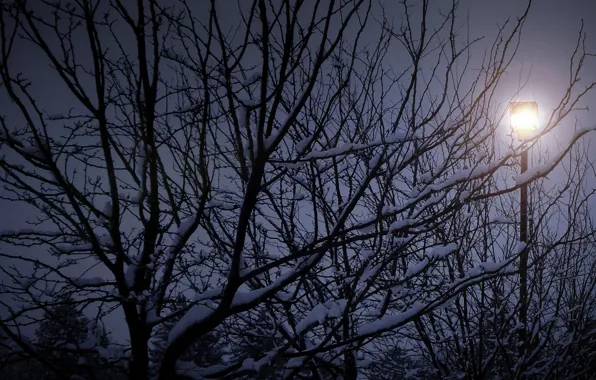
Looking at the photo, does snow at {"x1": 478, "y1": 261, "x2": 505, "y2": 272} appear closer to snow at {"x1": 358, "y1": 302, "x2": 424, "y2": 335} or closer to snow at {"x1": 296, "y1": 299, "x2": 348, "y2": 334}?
snow at {"x1": 358, "y1": 302, "x2": 424, "y2": 335}

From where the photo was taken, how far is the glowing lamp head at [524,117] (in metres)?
3.65

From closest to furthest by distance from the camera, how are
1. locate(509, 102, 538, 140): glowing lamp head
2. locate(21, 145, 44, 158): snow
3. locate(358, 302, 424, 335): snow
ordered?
locate(21, 145, 44, 158): snow → locate(358, 302, 424, 335): snow → locate(509, 102, 538, 140): glowing lamp head

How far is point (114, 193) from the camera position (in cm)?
213

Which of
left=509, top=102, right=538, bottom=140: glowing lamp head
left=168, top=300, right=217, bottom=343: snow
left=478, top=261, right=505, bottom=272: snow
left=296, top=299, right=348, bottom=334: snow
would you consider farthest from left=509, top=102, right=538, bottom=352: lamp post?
left=168, top=300, right=217, bottom=343: snow

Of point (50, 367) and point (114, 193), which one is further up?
point (114, 193)

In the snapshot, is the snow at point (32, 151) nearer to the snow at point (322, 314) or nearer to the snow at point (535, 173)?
the snow at point (322, 314)

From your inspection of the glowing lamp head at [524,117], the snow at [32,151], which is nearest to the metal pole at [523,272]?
the glowing lamp head at [524,117]

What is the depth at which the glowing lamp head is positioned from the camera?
3.65 metres

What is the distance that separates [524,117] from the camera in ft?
12.2

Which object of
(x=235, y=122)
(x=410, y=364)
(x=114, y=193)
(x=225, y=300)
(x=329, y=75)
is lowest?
(x=410, y=364)

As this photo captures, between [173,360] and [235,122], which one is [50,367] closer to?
[173,360]

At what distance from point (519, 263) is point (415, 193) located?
2.18 m

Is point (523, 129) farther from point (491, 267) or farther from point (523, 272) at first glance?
point (491, 267)

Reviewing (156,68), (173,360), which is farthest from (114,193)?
(173,360)
